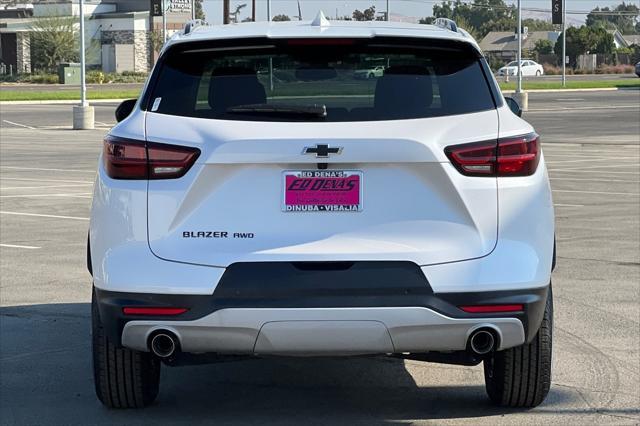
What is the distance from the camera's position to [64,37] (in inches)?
3418

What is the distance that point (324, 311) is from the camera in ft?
16.3

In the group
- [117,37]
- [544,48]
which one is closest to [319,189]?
[117,37]

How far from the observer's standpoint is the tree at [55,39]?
86.8 meters

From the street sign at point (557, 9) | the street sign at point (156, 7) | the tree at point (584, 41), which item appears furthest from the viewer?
the tree at point (584, 41)

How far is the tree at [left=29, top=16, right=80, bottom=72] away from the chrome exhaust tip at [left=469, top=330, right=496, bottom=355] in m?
84.6

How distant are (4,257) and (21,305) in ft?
8.29

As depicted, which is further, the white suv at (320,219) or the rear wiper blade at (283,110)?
the rear wiper blade at (283,110)

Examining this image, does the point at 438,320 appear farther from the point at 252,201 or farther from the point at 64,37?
the point at 64,37

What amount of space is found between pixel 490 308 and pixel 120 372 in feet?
6.00

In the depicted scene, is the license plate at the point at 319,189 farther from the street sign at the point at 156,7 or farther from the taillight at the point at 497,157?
the street sign at the point at 156,7

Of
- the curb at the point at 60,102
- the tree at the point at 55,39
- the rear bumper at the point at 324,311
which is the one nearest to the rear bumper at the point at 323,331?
the rear bumper at the point at 324,311

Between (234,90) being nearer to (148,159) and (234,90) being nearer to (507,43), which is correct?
(148,159)

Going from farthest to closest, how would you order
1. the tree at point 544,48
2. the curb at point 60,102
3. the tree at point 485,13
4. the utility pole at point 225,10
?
the tree at point 485,13, the tree at point 544,48, the utility pole at point 225,10, the curb at point 60,102

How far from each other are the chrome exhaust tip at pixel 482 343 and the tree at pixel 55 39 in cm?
8464
